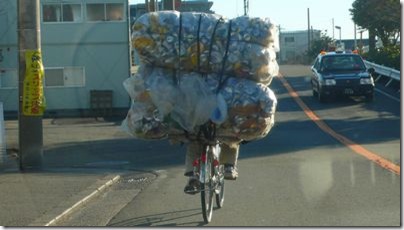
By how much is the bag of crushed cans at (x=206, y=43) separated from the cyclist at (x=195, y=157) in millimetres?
961

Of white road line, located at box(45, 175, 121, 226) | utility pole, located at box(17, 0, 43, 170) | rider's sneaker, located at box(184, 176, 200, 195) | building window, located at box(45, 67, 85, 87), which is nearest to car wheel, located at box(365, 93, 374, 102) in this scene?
building window, located at box(45, 67, 85, 87)

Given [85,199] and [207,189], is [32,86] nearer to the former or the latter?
[85,199]

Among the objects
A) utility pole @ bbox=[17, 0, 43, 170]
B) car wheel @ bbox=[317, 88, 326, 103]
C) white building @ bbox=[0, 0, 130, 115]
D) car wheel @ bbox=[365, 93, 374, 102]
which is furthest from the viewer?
white building @ bbox=[0, 0, 130, 115]

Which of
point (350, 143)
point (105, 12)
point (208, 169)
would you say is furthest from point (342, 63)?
point (208, 169)

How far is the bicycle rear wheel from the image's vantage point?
7794 millimetres

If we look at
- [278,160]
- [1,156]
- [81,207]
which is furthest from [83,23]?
[81,207]

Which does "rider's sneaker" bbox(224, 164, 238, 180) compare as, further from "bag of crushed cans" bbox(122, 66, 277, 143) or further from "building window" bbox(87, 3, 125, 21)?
"building window" bbox(87, 3, 125, 21)

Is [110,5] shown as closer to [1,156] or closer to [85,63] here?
[85,63]

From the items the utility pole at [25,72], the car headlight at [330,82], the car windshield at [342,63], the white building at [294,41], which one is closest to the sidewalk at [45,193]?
the utility pole at [25,72]

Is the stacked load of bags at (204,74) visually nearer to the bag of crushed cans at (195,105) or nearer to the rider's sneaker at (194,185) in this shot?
the bag of crushed cans at (195,105)

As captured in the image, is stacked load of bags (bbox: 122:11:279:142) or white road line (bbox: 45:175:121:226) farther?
white road line (bbox: 45:175:121:226)

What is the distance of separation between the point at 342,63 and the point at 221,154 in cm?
1859

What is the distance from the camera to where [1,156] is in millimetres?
14148

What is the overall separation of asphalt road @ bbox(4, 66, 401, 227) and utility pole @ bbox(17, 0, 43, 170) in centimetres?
79
